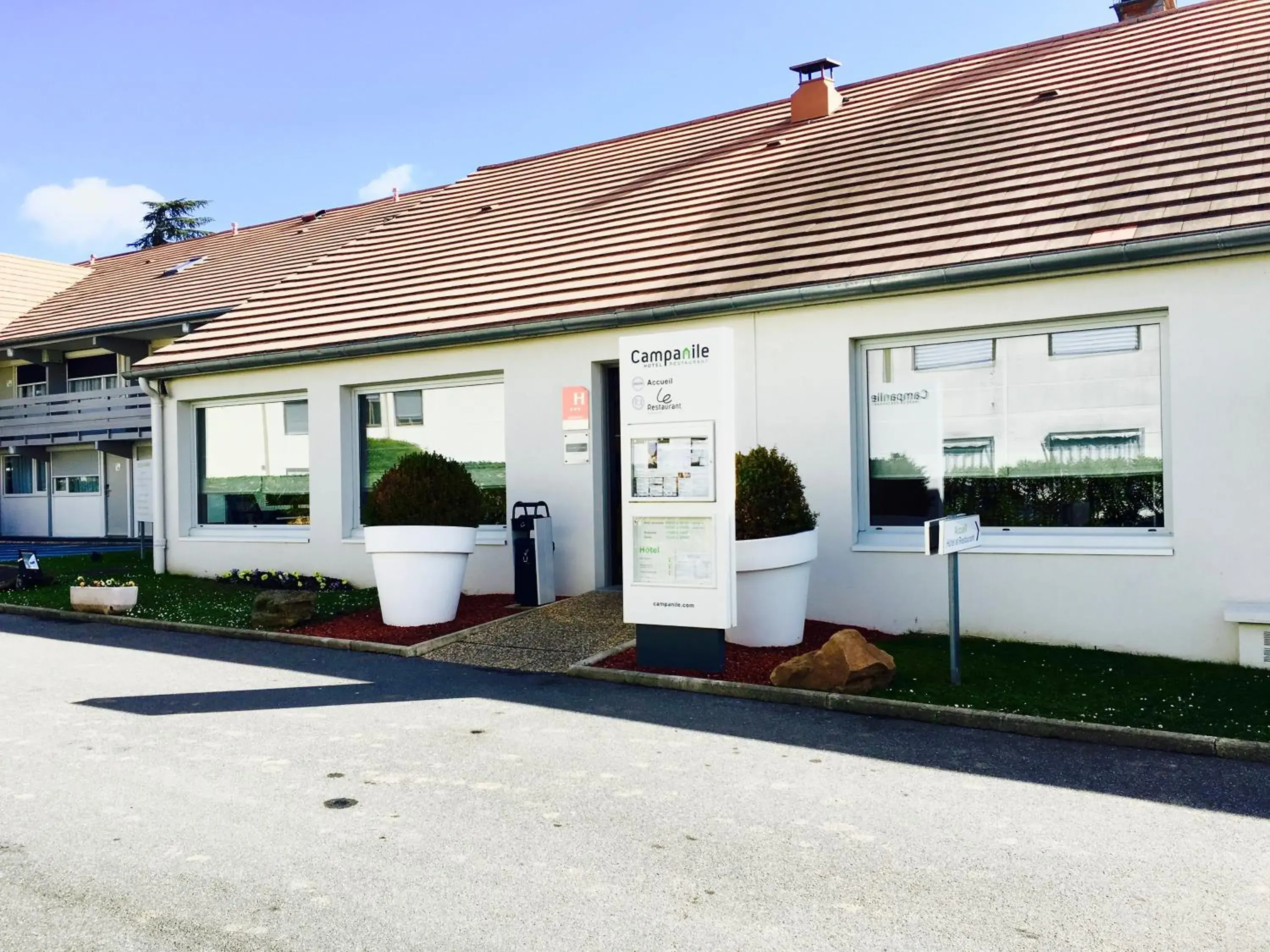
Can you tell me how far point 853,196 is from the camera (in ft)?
40.1

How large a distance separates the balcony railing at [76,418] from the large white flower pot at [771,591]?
16.1m

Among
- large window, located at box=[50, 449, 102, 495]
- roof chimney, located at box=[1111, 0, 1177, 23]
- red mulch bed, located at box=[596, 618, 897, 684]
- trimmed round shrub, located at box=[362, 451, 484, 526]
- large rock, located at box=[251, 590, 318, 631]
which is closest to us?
red mulch bed, located at box=[596, 618, 897, 684]

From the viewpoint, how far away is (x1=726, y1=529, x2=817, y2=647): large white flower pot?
29.5ft

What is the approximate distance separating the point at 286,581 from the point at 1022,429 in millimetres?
9192

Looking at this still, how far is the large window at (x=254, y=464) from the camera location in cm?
1494

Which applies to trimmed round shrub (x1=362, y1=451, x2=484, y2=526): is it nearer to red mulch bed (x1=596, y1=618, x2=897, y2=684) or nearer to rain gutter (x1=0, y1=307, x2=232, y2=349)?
red mulch bed (x1=596, y1=618, x2=897, y2=684)

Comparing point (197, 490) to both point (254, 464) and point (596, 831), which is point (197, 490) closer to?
point (254, 464)

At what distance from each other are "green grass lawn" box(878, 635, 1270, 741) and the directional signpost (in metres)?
0.22

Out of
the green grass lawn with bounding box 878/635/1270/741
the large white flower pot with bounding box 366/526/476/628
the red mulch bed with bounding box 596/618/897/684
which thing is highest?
the large white flower pot with bounding box 366/526/476/628

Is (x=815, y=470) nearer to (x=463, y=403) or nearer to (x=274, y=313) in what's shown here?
(x=463, y=403)

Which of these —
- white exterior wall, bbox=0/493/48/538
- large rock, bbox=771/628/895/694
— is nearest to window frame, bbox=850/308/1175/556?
large rock, bbox=771/628/895/694

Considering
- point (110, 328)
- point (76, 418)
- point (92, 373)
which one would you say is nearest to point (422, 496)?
point (110, 328)

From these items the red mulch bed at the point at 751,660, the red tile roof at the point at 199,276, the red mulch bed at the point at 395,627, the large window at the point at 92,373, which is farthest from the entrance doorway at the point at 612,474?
Result: the large window at the point at 92,373

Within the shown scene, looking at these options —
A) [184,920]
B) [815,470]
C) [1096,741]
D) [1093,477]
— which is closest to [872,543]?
[815,470]
